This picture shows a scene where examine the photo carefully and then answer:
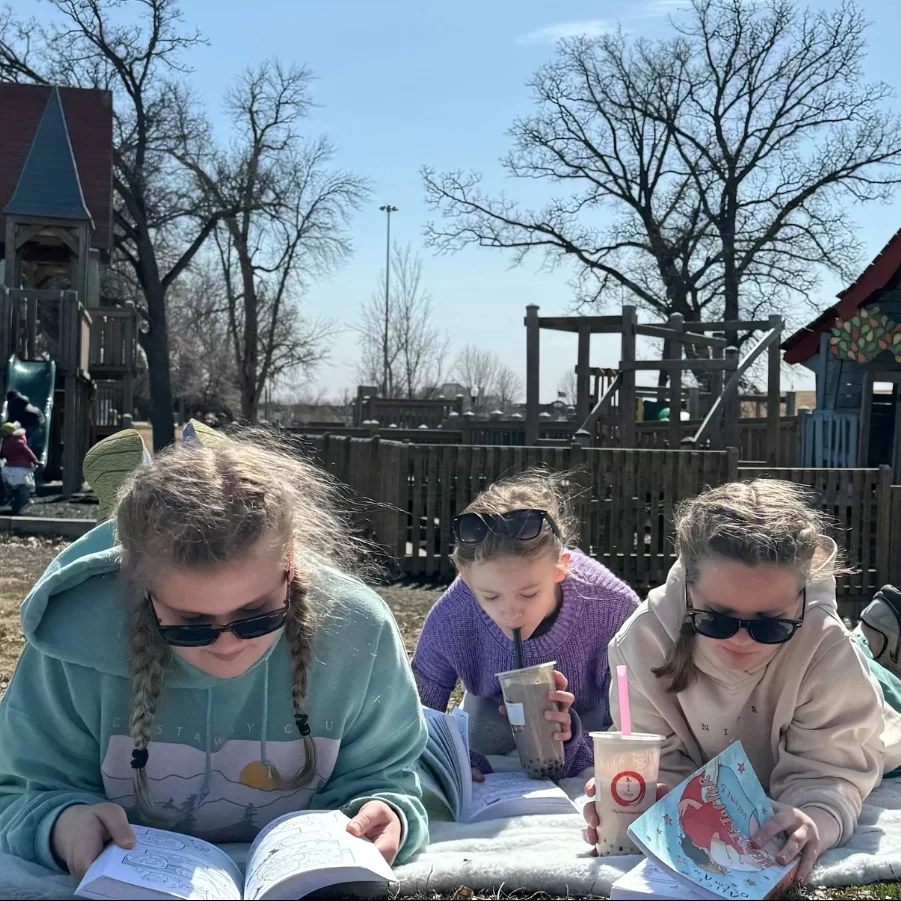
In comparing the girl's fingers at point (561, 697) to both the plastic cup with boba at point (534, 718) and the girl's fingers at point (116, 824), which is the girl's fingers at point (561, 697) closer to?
the plastic cup with boba at point (534, 718)

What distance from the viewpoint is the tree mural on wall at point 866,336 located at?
40.1 feet

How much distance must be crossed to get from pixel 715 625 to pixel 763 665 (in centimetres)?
21

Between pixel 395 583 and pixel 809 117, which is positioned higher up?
pixel 809 117

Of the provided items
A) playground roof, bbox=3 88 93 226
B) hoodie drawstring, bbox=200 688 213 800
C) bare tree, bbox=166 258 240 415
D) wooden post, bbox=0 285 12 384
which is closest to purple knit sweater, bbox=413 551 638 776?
hoodie drawstring, bbox=200 688 213 800

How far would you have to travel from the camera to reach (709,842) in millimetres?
2240

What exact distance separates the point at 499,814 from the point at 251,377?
1249 inches

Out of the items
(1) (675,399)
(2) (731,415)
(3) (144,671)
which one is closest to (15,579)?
(3) (144,671)

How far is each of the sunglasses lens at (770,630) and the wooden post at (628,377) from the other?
1077cm

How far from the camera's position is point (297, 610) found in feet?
7.96

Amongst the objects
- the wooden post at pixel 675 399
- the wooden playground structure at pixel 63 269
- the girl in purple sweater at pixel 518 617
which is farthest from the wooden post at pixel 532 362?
the girl in purple sweater at pixel 518 617

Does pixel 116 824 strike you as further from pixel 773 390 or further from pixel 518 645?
pixel 773 390

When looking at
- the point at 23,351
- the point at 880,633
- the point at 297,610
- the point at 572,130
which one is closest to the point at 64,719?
the point at 297,610

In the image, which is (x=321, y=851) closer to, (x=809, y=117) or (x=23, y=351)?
(x=23, y=351)

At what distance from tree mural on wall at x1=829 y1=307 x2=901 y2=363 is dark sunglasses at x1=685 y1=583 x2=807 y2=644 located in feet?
34.8
